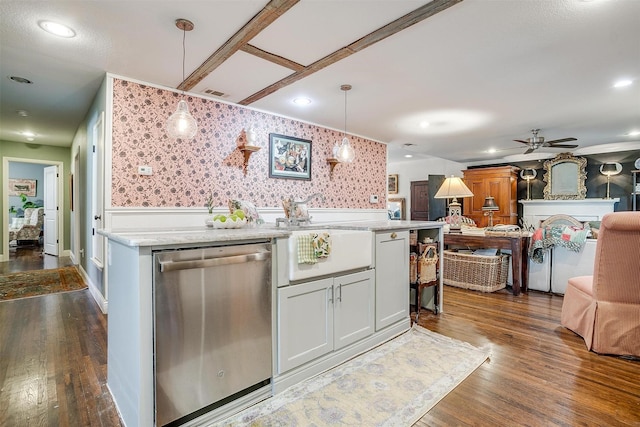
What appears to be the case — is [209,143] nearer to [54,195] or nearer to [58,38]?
[58,38]

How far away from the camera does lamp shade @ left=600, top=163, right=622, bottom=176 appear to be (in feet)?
21.1

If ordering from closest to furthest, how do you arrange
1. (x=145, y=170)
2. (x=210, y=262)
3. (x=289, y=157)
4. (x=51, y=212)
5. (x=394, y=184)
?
(x=210, y=262), (x=145, y=170), (x=289, y=157), (x=51, y=212), (x=394, y=184)

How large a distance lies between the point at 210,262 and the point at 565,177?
8.18m

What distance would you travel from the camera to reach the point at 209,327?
1.58 m

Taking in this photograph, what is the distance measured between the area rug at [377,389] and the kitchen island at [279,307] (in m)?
0.09

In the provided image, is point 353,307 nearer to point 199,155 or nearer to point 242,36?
point 242,36

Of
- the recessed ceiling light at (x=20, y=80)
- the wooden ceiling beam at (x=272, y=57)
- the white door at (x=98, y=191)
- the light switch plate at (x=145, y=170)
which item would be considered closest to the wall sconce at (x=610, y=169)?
the wooden ceiling beam at (x=272, y=57)

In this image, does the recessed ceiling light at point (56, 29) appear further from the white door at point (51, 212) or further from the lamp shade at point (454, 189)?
the white door at point (51, 212)

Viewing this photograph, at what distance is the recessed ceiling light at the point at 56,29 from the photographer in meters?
2.20

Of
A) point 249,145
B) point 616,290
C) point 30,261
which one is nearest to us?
point 616,290

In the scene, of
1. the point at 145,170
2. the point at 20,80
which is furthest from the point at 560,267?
the point at 20,80

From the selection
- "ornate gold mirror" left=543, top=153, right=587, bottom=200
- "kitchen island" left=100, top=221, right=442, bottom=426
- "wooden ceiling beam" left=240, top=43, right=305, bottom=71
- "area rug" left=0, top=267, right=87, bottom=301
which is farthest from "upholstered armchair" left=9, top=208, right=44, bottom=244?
"ornate gold mirror" left=543, top=153, right=587, bottom=200

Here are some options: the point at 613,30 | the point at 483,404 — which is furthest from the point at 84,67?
the point at 613,30

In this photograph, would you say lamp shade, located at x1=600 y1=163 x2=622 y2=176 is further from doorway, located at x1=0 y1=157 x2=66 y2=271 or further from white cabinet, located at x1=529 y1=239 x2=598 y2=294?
doorway, located at x1=0 y1=157 x2=66 y2=271
